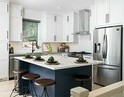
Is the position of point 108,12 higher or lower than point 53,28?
higher

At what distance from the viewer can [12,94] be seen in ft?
12.2

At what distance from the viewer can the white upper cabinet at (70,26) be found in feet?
20.6

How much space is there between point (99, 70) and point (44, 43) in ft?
9.74

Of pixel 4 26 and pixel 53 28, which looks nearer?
pixel 4 26

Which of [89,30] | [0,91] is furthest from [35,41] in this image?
[0,91]

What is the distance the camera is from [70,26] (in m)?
6.42

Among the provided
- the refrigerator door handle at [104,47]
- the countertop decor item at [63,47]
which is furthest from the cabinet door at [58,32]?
the refrigerator door handle at [104,47]

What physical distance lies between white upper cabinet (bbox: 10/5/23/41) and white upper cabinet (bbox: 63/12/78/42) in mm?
2132

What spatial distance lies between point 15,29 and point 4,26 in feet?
1.83

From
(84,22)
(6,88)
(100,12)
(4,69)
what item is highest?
(100,12)

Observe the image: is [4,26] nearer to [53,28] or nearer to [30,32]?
[30,32]

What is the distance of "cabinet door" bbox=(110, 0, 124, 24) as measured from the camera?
3.95 metres

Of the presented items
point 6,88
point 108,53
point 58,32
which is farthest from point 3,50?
point 108,53

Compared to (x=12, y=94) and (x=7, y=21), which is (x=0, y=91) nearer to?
(x=12, y=94)
